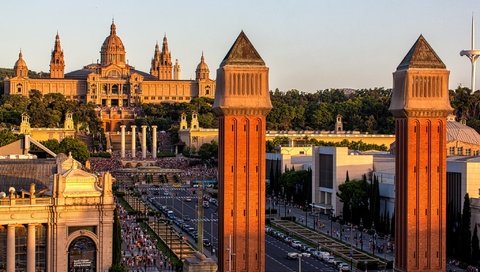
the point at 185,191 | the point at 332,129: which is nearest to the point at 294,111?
the point at 332,129

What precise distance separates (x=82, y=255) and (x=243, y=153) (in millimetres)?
10346

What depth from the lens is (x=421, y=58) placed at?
55.6m

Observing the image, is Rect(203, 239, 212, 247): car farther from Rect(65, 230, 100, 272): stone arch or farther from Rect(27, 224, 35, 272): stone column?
Rect(27, 224, 35, 272): stone column

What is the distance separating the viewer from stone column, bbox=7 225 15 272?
169 ft

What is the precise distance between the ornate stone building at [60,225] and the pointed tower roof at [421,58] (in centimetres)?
1802

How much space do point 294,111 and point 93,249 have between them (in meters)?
137

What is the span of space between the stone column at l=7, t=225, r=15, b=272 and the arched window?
116 inches

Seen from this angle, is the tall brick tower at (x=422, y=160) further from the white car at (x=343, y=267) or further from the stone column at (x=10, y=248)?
the stone column at (x=10, y=248)

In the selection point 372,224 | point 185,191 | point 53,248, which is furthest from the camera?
point 185,191

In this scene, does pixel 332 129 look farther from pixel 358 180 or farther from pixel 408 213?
pixel 408 213

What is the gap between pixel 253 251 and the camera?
5369 cm

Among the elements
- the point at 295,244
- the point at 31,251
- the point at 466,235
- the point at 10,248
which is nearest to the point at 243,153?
the point at 31,251

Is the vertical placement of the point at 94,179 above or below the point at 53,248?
above

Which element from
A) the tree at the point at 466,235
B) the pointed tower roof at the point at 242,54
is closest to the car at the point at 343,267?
the tree at the point at 466,235
